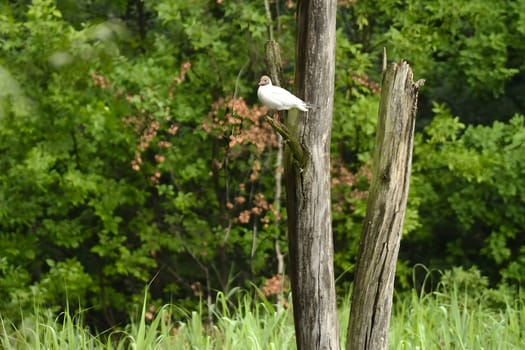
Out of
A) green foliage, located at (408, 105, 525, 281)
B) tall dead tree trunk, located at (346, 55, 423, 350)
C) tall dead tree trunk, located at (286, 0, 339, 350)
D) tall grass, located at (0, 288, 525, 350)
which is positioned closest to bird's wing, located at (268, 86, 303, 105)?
tall dead tree trunk, located at (286, 0, 339, 350)

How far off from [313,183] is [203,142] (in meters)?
5.97

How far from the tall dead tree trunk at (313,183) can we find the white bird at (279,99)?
0.29 feet

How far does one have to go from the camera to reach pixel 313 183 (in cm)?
314

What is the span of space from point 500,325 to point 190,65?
4.61 meters

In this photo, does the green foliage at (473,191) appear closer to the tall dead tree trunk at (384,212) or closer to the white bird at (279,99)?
the tall dead tree trunk at (384,212)

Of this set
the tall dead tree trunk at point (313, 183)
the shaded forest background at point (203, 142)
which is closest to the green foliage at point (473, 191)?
the shaded forest background at point (203, 142)

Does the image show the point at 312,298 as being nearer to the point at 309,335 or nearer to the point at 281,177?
the point at 309,335

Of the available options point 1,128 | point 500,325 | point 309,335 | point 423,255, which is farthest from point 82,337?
point 423,255

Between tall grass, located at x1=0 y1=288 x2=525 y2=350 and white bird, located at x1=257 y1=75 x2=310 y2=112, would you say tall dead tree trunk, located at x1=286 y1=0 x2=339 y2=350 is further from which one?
tall grass, located at x1=0 y1=288 x2=525 y2=350

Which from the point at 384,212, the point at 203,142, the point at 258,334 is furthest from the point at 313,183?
the point at 203,142

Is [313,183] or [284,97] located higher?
[284,97]

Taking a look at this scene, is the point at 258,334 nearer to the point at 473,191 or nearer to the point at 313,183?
the point at 313,183

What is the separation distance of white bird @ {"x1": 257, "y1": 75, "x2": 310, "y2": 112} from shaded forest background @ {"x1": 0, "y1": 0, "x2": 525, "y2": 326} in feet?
15.5

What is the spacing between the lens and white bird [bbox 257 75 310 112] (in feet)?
9.84
